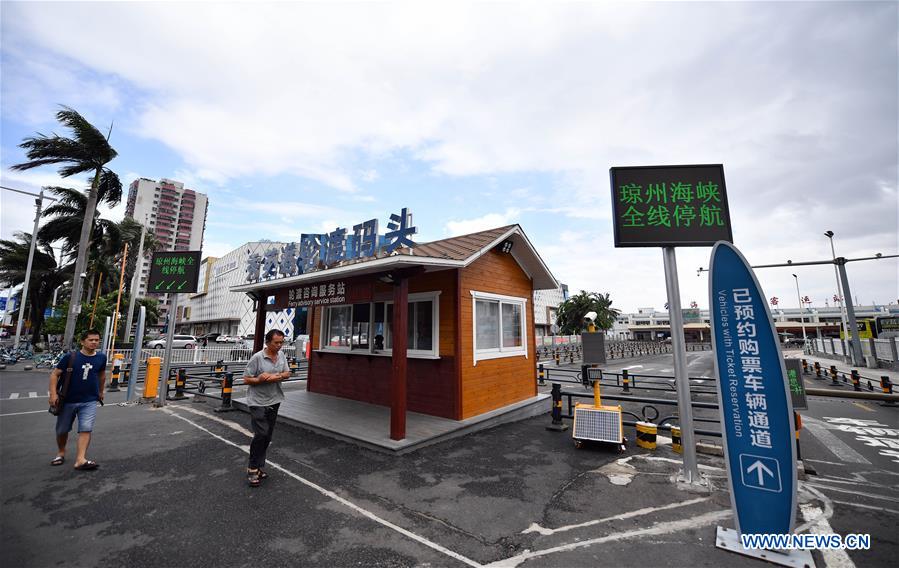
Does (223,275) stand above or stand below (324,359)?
above

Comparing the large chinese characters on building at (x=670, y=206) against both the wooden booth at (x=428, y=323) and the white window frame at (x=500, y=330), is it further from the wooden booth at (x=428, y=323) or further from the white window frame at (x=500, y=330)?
the white window frame at (x=500, y=330)

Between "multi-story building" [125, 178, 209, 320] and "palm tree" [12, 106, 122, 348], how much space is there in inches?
3976

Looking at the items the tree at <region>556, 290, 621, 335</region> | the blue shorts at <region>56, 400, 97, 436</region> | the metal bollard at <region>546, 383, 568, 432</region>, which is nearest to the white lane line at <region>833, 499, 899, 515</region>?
the metal bollard at <region>546, 383, 568, 432</region>

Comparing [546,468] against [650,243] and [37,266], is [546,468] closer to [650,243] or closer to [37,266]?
[650,243]

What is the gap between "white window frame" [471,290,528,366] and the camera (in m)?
Answer: 8.38

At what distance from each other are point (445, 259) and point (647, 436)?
17.1ft

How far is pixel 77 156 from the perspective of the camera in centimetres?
1727

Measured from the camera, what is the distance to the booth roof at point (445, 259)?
663cm

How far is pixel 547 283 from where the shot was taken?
11.3 metres

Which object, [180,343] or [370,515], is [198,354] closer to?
[180,343]

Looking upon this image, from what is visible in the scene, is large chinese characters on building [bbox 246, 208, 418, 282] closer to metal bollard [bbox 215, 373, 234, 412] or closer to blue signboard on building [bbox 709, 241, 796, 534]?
metal bollard [bbox 215, 373, 234, 412]

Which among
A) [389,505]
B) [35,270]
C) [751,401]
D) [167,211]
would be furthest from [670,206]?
→ [167,211]

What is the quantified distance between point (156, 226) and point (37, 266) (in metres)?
89.4

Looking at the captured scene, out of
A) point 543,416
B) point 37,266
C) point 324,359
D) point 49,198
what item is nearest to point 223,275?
point 37,266
